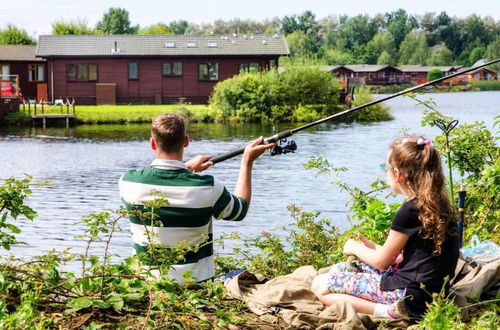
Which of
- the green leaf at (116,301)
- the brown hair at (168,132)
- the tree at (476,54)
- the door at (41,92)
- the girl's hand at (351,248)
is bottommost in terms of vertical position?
the door at (41,92)

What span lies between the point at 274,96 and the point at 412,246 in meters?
39.8

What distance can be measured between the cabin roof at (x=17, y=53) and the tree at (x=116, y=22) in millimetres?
61253

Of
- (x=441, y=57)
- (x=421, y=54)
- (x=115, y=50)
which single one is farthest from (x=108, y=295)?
Result: (x=421, y=54)

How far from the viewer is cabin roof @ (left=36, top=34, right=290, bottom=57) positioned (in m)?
48.6

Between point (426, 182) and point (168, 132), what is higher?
point (168, 132)

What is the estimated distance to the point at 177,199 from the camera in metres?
4.34

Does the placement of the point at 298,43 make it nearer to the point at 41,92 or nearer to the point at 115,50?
the point at 41,92

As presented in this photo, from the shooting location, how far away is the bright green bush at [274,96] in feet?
143

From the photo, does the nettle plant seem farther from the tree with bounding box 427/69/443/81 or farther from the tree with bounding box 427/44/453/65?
the tree with bounding box 427/44/453/65

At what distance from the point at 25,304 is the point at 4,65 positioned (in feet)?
172

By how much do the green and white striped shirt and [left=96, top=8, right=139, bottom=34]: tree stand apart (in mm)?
114951

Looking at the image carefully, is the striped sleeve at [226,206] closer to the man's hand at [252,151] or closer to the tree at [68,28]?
the man's hand at [252,151]

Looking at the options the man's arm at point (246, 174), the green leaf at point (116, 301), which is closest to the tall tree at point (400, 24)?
the man's arm at point (246, 174)

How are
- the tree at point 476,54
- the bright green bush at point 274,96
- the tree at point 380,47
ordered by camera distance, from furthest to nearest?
the tree at point 380,47 → the tree at point 476,54 → the bright green bush at point 274,96
